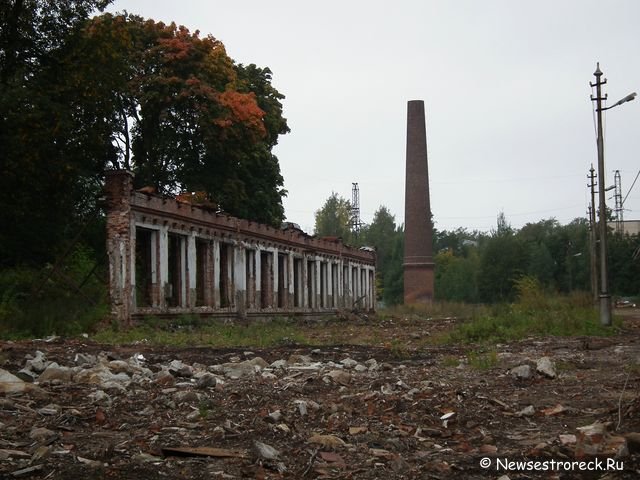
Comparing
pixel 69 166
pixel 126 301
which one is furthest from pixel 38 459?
pixel 69 166

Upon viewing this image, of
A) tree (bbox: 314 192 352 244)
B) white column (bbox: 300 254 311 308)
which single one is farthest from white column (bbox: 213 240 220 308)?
tree (bbox: 314 192 352 244)

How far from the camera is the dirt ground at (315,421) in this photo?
5.29 metres

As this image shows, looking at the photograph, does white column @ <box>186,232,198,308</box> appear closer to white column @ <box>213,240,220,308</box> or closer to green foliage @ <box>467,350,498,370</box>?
white column @ <box>213,240,220,308</box>

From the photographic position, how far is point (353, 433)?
6367 mm

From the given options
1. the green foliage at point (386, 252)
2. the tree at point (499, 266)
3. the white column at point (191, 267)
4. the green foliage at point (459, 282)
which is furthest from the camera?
the green foliage at point (386, 252)

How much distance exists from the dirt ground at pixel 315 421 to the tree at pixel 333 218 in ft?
262

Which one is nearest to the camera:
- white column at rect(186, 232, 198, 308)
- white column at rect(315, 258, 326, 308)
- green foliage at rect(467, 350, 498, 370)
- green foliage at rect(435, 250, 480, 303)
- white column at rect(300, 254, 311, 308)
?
green foliage at rect(467, 350, 498, 370)

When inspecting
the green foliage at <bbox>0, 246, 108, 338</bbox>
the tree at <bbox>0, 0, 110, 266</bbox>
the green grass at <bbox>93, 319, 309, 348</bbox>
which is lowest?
the green grass at <bbox>93, 319, 309, 348</bbox>

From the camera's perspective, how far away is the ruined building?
66.0 feet

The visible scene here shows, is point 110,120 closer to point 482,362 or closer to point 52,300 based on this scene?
point 52,300

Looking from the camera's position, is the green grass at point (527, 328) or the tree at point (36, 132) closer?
the green grass at point (527, 328)

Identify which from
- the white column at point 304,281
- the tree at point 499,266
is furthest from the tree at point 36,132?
the tree at point 499,266

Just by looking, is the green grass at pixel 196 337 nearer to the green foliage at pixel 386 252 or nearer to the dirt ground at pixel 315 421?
the dirt ground at pixel 315 421

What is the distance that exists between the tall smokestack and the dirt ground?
115ft
